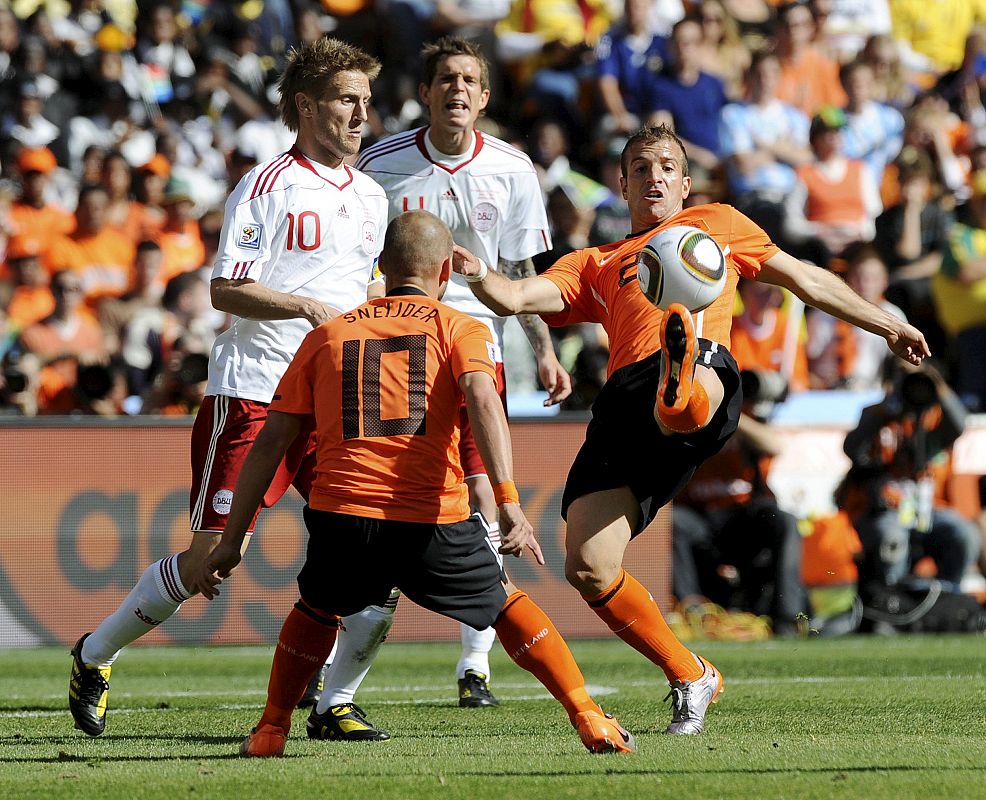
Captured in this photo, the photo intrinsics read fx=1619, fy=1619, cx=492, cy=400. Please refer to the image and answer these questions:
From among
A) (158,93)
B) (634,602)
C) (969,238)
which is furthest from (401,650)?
(158,93)

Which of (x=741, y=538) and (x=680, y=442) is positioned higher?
(x=680, y=442)

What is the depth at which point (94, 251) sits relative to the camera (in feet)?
46.0

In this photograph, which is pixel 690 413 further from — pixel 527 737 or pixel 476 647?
pixel 476 647

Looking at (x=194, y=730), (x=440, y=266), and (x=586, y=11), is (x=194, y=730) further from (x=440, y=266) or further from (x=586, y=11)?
(x=586, y=11)

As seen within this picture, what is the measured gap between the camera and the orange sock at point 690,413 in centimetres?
559

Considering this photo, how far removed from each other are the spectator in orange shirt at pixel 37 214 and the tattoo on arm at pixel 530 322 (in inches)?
300

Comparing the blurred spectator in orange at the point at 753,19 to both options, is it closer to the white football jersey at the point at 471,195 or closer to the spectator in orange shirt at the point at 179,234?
the spectator in orange shirt at the point at 179,234

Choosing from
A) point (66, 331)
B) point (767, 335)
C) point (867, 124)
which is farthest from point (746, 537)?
point (867, 124)

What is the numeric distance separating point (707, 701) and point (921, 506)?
551 cm

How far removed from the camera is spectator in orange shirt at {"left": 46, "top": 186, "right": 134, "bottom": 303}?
13.9m

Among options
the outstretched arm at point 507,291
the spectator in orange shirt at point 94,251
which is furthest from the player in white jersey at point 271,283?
the spectator in orange shirt at point 94,251

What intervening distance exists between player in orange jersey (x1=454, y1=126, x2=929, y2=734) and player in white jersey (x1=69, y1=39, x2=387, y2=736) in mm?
854

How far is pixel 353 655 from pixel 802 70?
1149 cm

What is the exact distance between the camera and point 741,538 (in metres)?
10.6
